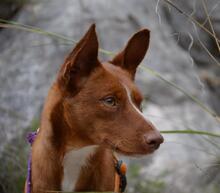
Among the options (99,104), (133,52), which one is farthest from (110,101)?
(133,52)

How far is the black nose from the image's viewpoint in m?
3.67

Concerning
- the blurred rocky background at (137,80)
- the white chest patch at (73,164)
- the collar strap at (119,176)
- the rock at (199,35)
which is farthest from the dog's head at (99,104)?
the rock at (199,35)

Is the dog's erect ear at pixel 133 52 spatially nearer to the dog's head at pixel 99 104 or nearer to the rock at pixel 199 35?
the dog's head at pixel 99 104

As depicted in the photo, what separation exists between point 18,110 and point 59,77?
94.8 inches

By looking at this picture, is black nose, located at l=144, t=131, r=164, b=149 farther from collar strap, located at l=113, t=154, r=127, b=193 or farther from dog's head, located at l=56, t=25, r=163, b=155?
collar strap, located at l=113, t=154, r=127, b=193

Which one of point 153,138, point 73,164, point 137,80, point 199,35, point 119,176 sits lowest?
point 199,35

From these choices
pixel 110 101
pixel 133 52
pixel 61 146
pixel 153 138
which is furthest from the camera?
pixel 133 52

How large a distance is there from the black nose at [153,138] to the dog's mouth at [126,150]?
0.12ft

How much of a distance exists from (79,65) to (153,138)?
0.58 meters

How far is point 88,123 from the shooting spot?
388 cm

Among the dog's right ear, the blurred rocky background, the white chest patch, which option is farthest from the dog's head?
the blurred rocky background

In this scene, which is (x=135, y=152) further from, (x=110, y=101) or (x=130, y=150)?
(x=110, y=101)

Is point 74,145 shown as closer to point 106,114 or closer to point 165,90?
point 106,114

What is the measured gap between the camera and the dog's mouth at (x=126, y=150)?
3.72 metres
